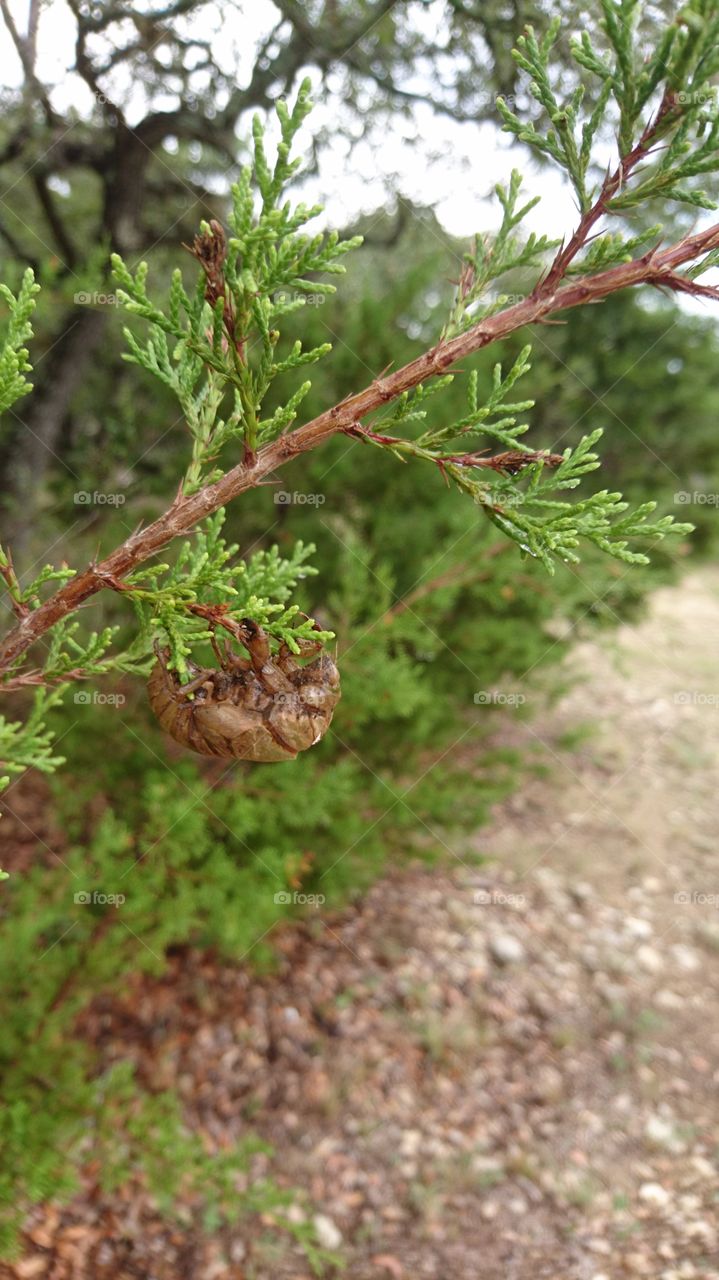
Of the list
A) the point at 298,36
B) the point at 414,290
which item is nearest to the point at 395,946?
the point at 414,290

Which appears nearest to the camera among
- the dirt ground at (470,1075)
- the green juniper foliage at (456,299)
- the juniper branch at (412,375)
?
the green juniper foliage at (456,299)

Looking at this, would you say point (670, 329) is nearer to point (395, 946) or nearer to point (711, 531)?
point (711, 531)

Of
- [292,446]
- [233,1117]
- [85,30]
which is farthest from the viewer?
[85,30]

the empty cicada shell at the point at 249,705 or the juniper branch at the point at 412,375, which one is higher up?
the juniper branch at the point at 412,375

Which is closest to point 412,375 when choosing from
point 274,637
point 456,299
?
point 456,299

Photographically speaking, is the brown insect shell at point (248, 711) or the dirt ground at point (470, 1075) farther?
the dirt ground at point (470, 1075)

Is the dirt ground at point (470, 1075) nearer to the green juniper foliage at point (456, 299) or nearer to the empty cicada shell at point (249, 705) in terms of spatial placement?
the empty cicada shell at point (249, 705)

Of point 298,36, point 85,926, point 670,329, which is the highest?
point 298,36

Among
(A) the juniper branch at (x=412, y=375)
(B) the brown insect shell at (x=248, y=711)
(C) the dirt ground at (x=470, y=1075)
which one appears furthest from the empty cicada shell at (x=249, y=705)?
(C) the dirt ground at (x=470, y=1075)
